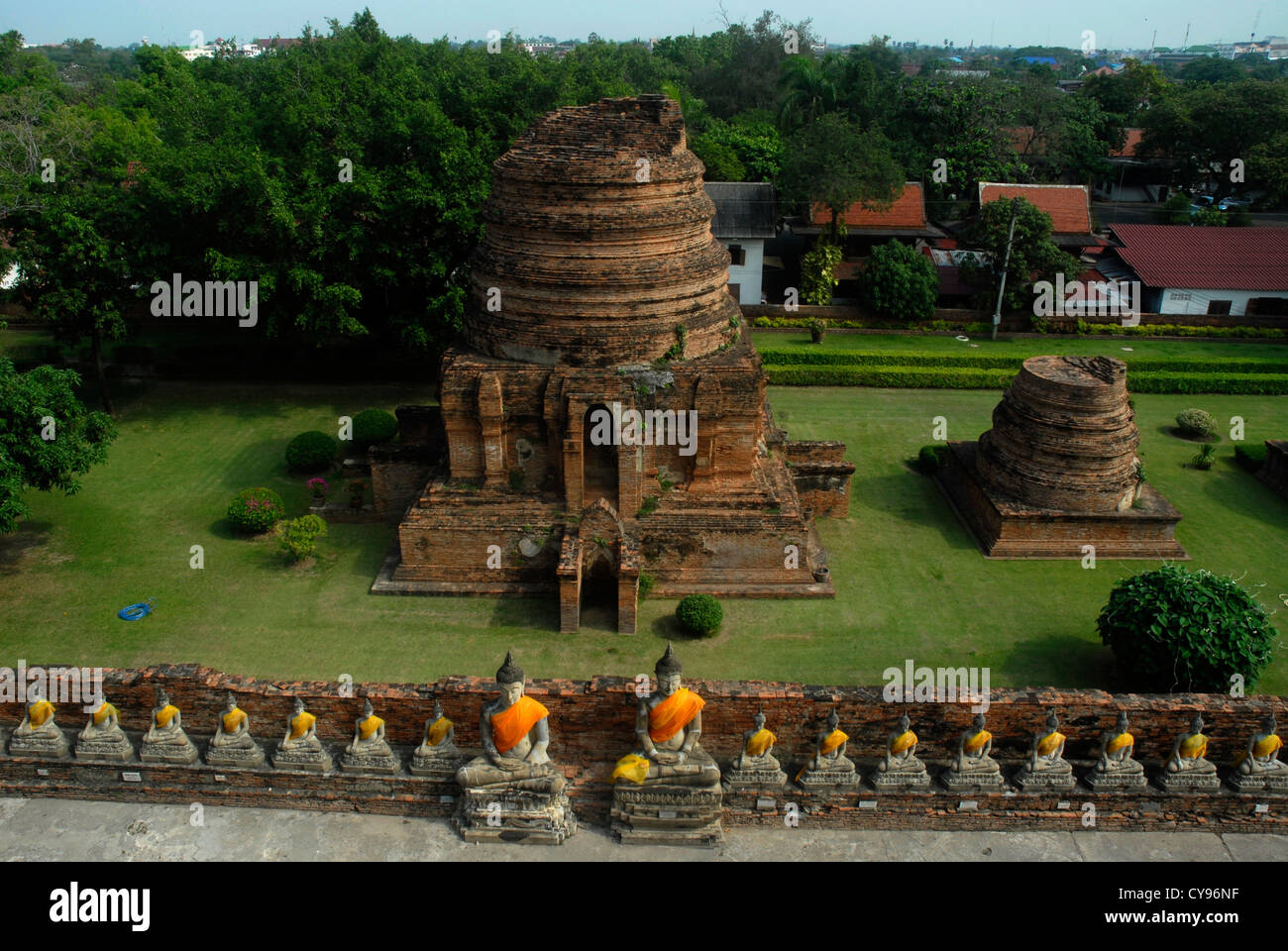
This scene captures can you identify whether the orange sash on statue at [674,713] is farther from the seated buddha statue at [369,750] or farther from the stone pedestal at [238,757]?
the stone pedestal at [238,757]

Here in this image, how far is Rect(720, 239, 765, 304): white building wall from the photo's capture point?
130 ft

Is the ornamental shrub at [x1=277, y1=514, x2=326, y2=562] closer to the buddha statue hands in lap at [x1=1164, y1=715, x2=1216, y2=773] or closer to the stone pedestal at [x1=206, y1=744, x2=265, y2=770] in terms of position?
the stone pedestal at [x1=206, y1=744, x2=265, y2=770]

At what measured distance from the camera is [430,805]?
13641 mm

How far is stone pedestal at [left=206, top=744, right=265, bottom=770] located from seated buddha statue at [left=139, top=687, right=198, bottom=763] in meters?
0.36

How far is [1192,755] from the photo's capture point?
13688mm

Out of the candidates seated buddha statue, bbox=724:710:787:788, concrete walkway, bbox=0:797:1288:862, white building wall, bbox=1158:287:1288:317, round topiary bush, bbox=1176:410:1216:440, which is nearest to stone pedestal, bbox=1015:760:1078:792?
concrete walkway, bbox=0:797:1288:862

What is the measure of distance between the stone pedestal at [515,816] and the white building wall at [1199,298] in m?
36.0

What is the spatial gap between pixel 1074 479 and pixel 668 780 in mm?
13430

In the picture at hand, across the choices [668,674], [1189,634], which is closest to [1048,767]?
[1189,634]

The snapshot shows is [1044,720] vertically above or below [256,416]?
below

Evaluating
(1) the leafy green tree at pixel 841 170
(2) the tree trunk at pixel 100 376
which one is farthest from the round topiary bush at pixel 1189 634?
(2) the tree trunk at pixel 100 376

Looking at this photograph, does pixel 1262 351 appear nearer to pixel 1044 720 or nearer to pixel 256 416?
pixel 1044 720

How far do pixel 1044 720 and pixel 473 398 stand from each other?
11978mm

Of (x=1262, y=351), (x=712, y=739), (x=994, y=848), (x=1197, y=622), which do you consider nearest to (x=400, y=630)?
(x=712, y=739)
